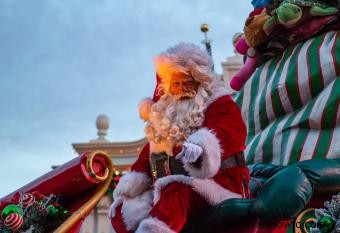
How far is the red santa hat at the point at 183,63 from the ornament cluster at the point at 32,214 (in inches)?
29.1

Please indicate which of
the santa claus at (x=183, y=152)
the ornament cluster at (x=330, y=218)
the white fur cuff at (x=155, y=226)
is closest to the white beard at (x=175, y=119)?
the santa claus at (x=183, y=152)

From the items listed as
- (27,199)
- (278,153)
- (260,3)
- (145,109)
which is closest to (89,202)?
(27,199)

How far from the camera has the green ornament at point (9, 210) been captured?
1978 mm

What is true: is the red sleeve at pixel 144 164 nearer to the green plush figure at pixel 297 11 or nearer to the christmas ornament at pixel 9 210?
the christmas ornament at pixel 9 210

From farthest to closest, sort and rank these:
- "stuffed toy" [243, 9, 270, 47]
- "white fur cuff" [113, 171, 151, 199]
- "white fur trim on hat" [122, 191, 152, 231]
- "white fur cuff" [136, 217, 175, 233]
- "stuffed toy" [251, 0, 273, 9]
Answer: "stuffed toy" [251, 0, 273, 9]
"stuffed toy" [243, 9, 270, 47]
"white fur cuff" [113, 171, 151, 199]
"white fur trim on hat" [122, 191, 152, 231]
"white fur cuff" [136, 217, 175, 233]

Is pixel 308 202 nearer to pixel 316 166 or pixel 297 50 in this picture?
pixel 316 166

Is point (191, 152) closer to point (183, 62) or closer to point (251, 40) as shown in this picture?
point (183, 62)

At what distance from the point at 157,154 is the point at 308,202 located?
0.60 metres

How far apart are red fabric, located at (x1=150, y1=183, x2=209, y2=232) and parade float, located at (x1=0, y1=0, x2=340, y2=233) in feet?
0.19

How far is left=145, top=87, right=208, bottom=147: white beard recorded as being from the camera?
1.78 meters

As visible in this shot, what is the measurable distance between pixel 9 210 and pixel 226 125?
3.25 feet

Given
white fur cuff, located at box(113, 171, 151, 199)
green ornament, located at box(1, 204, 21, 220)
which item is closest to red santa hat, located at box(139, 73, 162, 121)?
white fur cuff, located at box(113, 171, 151, 199)

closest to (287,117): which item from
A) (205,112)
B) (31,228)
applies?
(205,112)

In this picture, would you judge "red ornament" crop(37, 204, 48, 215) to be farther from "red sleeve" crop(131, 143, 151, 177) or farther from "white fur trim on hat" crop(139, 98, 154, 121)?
"white fur trim on hat" crop(139, 98, 154, 121)
